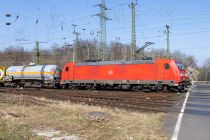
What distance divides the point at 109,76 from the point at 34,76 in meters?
12.7

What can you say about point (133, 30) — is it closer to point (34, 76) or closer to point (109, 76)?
point (109, 76)

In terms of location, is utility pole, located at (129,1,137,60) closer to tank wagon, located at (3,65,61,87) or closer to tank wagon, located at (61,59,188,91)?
tank wagon, located at (61,59,188,91)

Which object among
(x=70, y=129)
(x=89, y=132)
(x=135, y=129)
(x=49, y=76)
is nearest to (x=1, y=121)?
(x=70, y=129)

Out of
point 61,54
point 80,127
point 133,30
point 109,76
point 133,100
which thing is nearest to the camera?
point 80,127

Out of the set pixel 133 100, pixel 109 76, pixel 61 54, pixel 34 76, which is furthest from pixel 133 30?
pixel 61 54

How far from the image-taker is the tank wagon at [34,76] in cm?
4616

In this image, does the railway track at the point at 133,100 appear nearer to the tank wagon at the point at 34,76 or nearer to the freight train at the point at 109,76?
the freight train at the point at 109,76

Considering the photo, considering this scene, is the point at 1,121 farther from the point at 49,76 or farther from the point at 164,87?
the point at 49,76

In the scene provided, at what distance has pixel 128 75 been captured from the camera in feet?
122

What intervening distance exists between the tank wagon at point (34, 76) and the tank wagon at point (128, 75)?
2103mm

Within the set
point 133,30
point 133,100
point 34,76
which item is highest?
point 133,30

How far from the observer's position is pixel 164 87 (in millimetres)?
34812

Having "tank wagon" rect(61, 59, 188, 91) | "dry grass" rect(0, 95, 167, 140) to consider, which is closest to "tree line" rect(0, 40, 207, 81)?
"tank wagon" rect(61, 59, 188, 91)

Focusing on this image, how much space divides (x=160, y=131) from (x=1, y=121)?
4929mm
